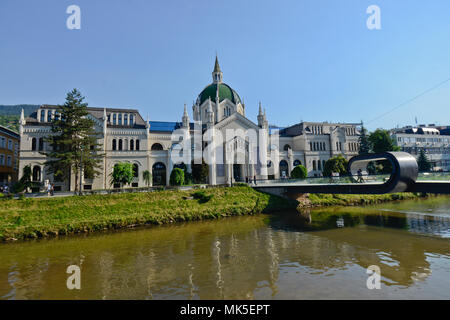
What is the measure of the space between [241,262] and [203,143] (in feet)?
125

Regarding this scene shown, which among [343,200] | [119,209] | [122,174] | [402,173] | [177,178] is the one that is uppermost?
[122,174]

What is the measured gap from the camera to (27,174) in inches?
1342

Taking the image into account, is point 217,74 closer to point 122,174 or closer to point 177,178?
point 177,178

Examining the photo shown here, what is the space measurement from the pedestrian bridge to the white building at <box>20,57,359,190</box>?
19.0 m

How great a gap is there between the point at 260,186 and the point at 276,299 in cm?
2968

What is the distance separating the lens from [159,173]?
158ft

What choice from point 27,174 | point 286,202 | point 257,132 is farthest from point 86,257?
point 257,132

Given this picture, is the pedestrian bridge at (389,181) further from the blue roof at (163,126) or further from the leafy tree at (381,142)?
the blue roof at (163,126)

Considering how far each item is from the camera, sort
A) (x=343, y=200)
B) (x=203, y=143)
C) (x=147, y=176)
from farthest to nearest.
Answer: (x=203, y=143)
(x=147, y=176)
(x=343, y=200)

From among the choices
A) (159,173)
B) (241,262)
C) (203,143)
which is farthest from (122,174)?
(241,262)

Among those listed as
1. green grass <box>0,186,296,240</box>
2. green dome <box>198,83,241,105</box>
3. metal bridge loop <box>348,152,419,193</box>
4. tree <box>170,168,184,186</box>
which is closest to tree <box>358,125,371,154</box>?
green dome <box>198,83,241,105</box>

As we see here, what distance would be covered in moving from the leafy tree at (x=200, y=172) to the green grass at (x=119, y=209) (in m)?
8.87

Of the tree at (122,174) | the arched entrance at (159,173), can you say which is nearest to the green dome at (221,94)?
the arched entrance at (159,173)
